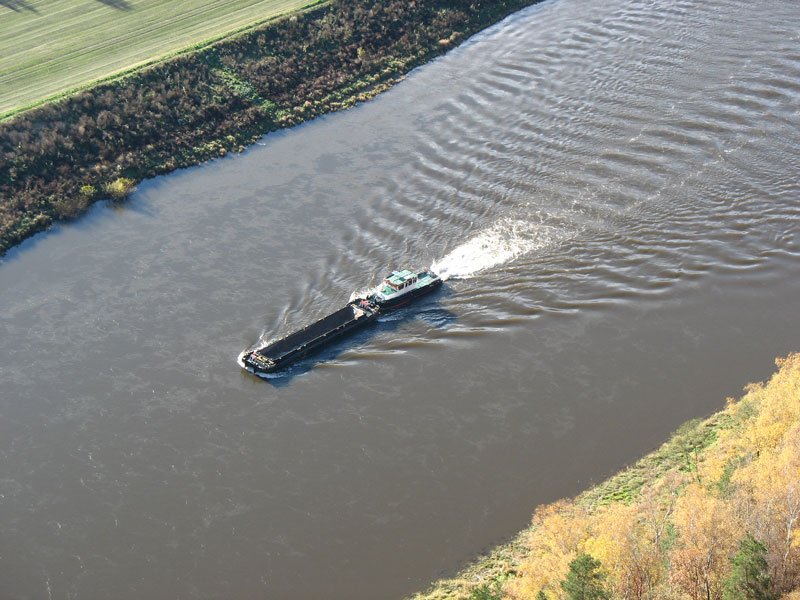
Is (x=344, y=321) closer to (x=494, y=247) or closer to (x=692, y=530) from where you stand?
(x=494, y=247)

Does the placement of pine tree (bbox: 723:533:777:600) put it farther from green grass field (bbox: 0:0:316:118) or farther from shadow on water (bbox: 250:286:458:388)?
green grass field (bbox: 0:0:316:118)

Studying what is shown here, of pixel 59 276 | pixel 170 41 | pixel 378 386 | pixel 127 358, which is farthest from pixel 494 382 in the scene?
pixel 170 41

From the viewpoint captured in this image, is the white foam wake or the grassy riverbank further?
→ the white foam wake

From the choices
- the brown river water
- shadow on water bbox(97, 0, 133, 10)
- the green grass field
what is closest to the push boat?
the brown river water

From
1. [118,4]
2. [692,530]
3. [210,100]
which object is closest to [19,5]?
[118,4]

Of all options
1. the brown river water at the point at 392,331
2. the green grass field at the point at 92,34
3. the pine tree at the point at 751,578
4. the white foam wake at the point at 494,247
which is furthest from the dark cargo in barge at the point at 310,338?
the green grass field at the point at 92,34

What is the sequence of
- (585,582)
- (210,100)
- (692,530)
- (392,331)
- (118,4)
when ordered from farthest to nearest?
(118,4), (210,100), (392,331), (692,530), (585,582)
